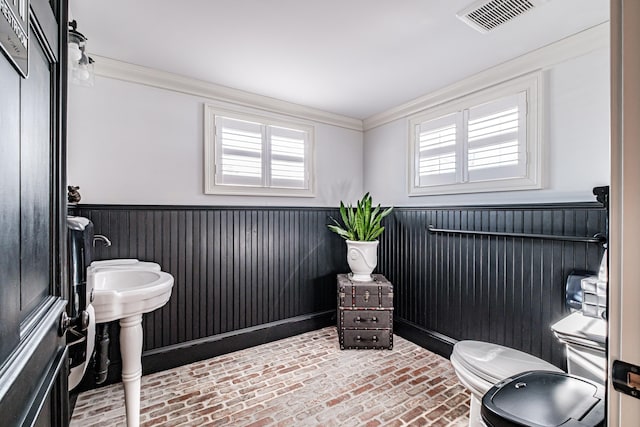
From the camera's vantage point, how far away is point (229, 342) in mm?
2678

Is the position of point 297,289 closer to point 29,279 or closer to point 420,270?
point 420,270

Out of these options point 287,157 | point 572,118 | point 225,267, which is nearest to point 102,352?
point 225,267

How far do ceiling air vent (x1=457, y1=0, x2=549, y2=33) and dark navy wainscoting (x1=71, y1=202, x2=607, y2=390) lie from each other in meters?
1.19

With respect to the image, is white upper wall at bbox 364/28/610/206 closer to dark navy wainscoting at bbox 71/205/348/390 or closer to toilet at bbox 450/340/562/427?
toilet at bbox 450/340/562/427

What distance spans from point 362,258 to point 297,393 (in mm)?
1254

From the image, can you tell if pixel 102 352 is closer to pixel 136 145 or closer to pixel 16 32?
pixel 136 145

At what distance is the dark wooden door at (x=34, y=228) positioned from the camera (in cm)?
53

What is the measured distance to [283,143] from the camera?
3.10 m

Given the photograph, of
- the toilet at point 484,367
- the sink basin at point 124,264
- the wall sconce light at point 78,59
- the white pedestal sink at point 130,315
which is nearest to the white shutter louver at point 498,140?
the toilet at point 484,367

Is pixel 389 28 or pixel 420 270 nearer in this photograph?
pixel 389 28

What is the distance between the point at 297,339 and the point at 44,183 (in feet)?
8.59

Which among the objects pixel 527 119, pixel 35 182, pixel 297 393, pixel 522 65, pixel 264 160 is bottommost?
pixel 297 393

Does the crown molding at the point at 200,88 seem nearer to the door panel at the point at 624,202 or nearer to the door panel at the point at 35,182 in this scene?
the door panel at the point at 35,182

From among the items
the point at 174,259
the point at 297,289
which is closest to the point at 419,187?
the point at 297,289
